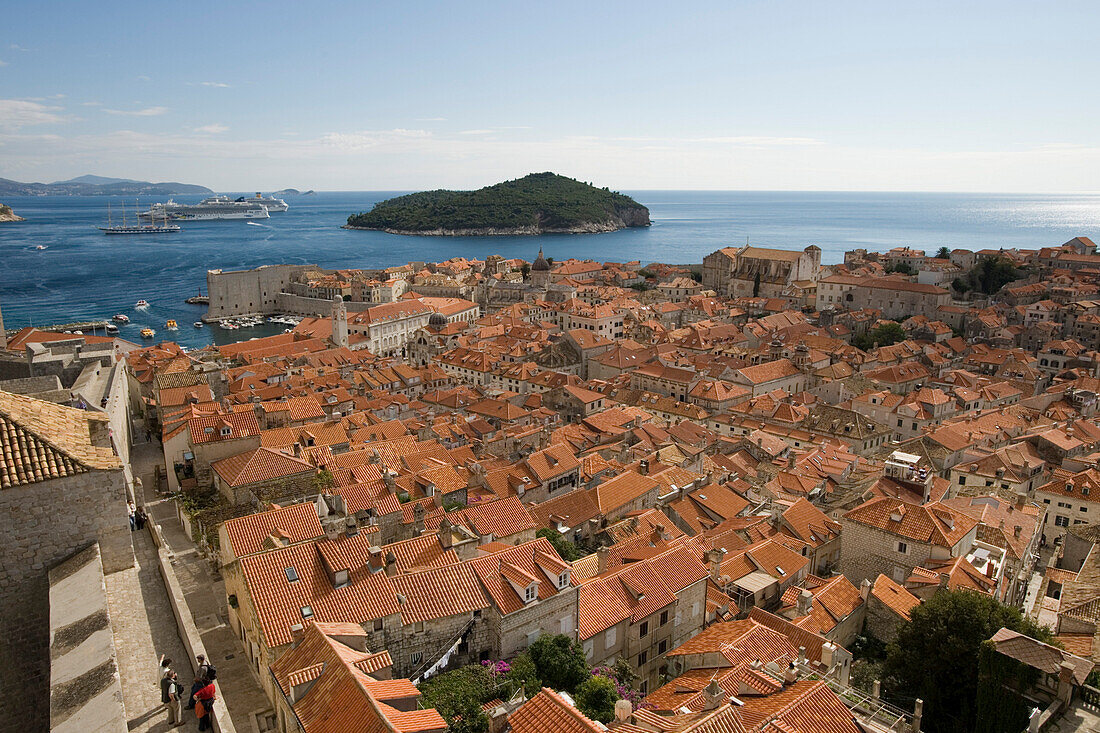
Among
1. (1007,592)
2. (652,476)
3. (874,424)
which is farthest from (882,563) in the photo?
(874,424)

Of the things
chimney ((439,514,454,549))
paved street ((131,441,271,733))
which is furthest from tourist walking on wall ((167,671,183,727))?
chimney ((439,514,454,549))

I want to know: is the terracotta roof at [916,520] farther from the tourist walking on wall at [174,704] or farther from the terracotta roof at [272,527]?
the tourist walking on wall at [174,704]

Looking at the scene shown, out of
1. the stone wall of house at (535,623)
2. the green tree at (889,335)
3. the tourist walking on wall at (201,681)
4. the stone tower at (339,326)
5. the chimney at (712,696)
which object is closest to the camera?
the tourist walking on wall at (201,681)

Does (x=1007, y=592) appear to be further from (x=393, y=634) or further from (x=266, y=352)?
(x=266, y=352)

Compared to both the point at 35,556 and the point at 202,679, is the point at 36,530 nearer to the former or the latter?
the point at 35,556

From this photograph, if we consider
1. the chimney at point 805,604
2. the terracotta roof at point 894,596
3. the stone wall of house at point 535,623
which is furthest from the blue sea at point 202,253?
the terracotta roof at point 894,596

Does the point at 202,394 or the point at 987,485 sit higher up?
the point at 202,394

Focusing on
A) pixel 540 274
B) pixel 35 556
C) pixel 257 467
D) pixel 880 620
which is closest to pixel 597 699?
pixel 35 556
